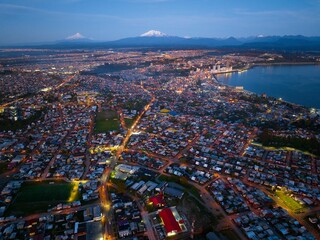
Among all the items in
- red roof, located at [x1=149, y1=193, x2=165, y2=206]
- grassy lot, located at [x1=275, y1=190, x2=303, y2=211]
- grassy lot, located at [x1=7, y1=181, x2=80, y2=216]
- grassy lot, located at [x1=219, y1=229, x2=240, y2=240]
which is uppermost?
red roof, located at [x1=149, y1=193, x2=165, y2=206]

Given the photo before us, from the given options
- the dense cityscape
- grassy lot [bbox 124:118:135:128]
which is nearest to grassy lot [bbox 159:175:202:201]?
the dense cityscape

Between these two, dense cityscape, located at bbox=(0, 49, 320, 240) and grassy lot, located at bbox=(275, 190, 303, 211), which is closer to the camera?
dense cityscape, located at bbox=(0, 49, 320, 240)

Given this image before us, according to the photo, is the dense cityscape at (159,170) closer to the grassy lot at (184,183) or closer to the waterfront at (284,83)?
the grassy lot at (184,183)

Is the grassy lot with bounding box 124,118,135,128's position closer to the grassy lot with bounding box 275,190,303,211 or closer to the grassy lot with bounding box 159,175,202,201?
the grassy lot with bounding box 159,175,202,201

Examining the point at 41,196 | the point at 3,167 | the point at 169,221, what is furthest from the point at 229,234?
the point at 3,167

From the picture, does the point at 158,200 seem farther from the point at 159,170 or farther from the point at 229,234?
the point at 229,234

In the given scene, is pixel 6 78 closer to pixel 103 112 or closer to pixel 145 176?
pixel 103 112

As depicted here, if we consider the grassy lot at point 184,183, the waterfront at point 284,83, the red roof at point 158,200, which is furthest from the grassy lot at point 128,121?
the waterfront at point 284,83
